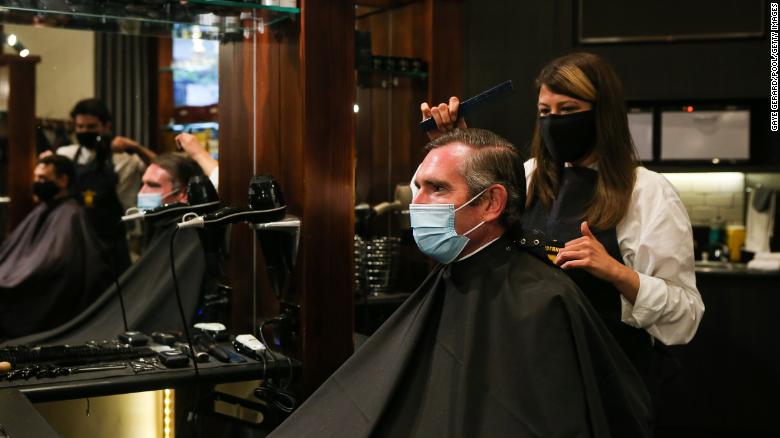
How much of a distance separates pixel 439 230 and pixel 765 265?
3.05m

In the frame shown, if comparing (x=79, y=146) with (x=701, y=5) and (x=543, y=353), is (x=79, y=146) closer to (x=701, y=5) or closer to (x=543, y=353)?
(x=543, y=353)

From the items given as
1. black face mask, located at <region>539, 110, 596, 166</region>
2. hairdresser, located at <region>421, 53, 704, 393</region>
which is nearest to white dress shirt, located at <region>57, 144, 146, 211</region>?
hairdresser, located at <region>421, 53, 704, 393</region>

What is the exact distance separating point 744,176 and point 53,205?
3.61 m

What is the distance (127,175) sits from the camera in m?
2.93

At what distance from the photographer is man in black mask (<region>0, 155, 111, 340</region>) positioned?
9.23 ft

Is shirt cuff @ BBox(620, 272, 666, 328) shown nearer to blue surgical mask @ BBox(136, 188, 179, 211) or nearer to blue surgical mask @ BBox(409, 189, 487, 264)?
blue surgical mask @ BBox(409, 189, 487, 264)

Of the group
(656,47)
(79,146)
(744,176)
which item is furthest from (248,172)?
(744,176)

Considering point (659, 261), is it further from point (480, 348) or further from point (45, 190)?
point (45, 190)

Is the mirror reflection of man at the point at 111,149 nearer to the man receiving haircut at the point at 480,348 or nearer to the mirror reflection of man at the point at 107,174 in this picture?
the mirror reflection of man at the point at 107,174

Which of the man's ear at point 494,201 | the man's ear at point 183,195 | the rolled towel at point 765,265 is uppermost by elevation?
the man's ear at point 494,201

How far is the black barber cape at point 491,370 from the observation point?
68.2 inches

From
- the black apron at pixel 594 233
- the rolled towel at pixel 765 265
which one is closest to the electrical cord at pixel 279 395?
the black apron at pixel 594 233

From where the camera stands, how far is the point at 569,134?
2342mm

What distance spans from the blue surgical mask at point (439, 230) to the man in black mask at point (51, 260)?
1.39 metres
